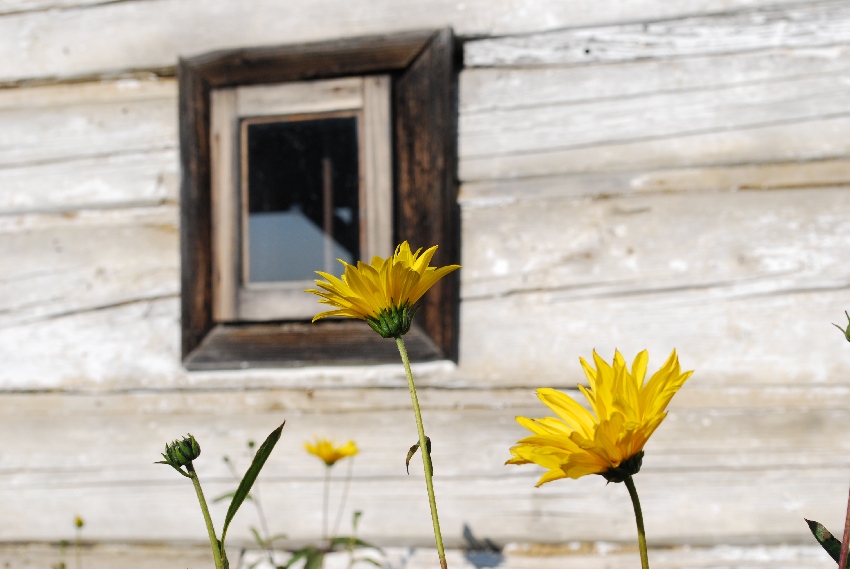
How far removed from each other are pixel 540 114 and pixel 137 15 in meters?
0.94

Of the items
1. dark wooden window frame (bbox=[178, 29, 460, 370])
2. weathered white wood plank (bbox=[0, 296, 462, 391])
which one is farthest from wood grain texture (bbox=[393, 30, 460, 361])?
weathered white wood plank (bbox=[0, 296, 462, 391])

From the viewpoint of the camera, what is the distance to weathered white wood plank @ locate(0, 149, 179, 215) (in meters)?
1.46

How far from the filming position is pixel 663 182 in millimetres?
1268

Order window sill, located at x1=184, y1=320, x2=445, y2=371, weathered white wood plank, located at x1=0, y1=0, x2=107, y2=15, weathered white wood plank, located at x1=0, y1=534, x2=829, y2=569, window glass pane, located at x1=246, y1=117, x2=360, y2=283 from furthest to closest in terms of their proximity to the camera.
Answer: weathered white wood plank, located at x1=0, y1=0, x2=107, y2=15 < window glass pane, located at x1=246, y1=117, x2=360, y2=283 < window sill, located at x1=184, y1=320, x2=445, y2=371 < weathered white wood plank, located at x1=0, y1=534, x2=829, y2=569

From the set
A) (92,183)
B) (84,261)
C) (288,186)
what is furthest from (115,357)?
(288,186)

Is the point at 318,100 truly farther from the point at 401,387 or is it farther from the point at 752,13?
the point at 752,13

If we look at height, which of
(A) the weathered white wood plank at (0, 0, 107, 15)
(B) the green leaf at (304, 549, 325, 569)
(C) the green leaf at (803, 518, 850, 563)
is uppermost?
(A) the weathered white wood plank at (0, 0, 107, 15)

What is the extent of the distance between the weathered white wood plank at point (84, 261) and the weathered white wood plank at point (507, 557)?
0.53 m

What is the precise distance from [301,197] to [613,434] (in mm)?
1100

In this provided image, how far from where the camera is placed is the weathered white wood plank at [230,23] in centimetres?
132

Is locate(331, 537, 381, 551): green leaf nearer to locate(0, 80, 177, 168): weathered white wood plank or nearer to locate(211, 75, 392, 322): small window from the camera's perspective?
locate(211, 75, 392, 322): small window

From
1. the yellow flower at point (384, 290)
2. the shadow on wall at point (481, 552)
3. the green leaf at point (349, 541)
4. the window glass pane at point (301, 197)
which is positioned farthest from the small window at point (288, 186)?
the yellow flower at point (384, 290)

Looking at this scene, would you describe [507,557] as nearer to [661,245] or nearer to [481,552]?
[481,552]

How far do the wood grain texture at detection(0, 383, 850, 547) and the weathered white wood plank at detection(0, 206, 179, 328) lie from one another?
0.71ft
